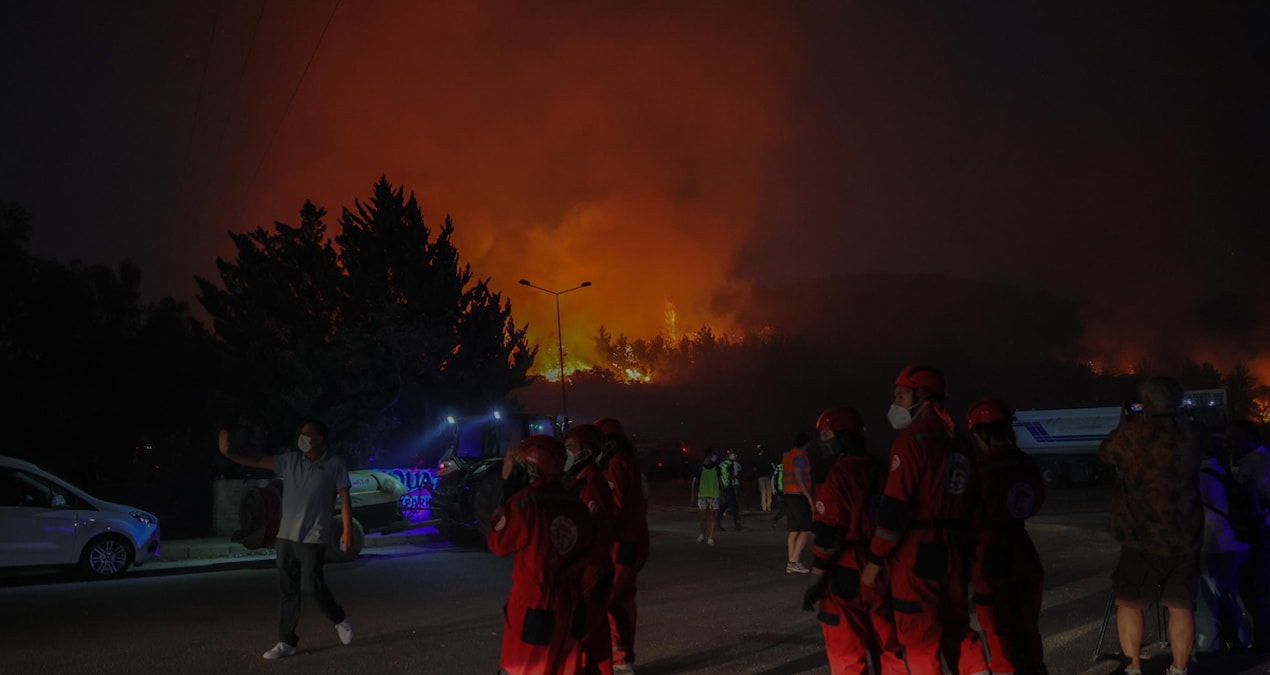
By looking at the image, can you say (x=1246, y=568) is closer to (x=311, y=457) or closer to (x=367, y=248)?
(x=311, y=457)

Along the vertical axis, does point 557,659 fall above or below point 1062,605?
above

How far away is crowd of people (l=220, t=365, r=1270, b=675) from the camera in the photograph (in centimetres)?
487

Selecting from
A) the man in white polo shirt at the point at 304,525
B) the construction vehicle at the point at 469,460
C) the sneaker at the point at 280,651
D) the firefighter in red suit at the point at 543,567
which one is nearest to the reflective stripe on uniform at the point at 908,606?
the firefighter in red suit at the point at 543,567

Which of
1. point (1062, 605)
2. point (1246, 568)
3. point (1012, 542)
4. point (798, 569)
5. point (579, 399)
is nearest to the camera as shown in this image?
point (1012, 542)

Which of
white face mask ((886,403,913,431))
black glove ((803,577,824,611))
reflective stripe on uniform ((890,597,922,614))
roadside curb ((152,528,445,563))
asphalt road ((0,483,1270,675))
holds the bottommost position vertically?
asphalt road ((0,483,1270,675))

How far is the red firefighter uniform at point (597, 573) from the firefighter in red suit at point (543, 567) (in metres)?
0.13

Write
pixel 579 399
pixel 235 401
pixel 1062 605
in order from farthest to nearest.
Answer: pixel 579 399 < pixel 235 401 < pixel 1062 605

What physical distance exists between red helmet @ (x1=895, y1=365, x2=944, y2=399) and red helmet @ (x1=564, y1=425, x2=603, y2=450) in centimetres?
202

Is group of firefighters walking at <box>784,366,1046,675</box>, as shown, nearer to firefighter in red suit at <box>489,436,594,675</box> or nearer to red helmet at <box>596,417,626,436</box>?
firefighter in red suit at <box>489,436,594,675</box>

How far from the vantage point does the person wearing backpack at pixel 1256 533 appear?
7461 millimetres

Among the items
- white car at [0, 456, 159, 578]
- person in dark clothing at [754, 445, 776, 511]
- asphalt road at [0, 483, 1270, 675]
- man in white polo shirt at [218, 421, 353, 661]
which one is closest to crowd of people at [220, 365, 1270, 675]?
asphalt road at [0, 483, 1270, 675]

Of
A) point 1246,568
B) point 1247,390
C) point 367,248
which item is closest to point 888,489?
point 1246,568

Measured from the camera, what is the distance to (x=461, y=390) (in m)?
37.8

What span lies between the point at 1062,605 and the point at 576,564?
6912 millimetres
